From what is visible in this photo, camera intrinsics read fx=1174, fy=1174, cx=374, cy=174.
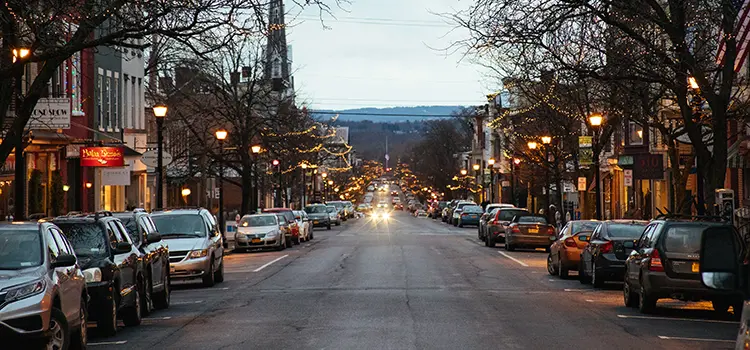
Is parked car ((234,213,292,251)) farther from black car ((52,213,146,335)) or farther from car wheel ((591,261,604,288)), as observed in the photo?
black car ((52,213,146,335))

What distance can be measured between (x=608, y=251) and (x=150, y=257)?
9.92 meters

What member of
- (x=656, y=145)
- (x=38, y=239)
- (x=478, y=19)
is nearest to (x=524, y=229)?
(x=656, y=145)

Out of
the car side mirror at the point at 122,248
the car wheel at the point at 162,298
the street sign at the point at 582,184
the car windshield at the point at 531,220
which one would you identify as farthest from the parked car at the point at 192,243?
the street sign at the point at 582,184

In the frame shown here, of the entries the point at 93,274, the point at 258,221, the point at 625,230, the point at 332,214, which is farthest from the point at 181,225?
the point at 332,214

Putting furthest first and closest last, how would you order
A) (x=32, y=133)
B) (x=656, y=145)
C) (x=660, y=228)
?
1. (x=656, y=145)
2. (x=32, y=133)
3. (x=660, y=228)

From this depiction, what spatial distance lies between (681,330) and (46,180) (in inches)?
1102

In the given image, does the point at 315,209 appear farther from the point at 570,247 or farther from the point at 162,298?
the point at 162,298

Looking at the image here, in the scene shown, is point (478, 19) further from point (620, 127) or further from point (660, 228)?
point (620, 127)

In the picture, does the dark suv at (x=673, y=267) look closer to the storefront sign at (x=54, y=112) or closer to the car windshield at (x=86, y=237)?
the car windshield at (x=86, y=237)

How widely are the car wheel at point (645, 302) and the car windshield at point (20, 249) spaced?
1002cm

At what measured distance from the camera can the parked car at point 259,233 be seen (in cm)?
4484

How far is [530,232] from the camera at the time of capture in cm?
4222

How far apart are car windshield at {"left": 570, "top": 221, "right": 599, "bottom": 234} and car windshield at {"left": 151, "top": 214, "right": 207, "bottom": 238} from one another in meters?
9.10

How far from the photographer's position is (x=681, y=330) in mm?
16891
